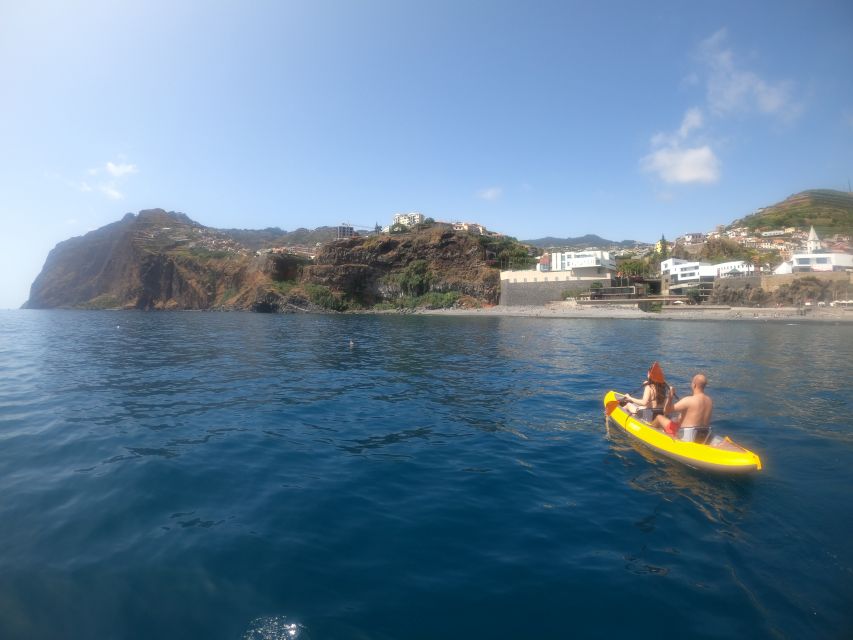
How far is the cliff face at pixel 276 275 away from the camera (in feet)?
305

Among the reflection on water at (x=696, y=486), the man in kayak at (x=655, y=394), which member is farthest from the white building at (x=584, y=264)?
the reflection on water at (x=696, y=486)

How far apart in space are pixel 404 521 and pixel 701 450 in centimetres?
564

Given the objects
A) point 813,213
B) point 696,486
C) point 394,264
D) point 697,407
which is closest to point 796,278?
point 394,264

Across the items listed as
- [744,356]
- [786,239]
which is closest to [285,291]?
[744,356]

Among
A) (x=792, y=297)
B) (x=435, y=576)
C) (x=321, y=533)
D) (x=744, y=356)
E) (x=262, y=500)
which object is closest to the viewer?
(x=435, y=576)

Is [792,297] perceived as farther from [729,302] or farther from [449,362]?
[449,362]

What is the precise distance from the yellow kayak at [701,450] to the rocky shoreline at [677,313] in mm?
56681

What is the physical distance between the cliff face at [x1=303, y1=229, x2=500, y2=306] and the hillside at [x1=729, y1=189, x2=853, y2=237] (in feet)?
208

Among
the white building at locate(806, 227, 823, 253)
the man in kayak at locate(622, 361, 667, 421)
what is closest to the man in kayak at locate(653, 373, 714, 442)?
the man in kayak at locate(622, 361, 667, 421)

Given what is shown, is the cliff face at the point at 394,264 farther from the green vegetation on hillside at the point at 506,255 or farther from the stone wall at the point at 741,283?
the stone wall at the point at 741,283

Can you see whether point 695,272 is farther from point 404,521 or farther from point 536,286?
point 404,521

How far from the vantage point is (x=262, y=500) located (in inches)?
272

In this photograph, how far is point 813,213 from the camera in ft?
374

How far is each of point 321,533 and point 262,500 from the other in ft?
4.92
